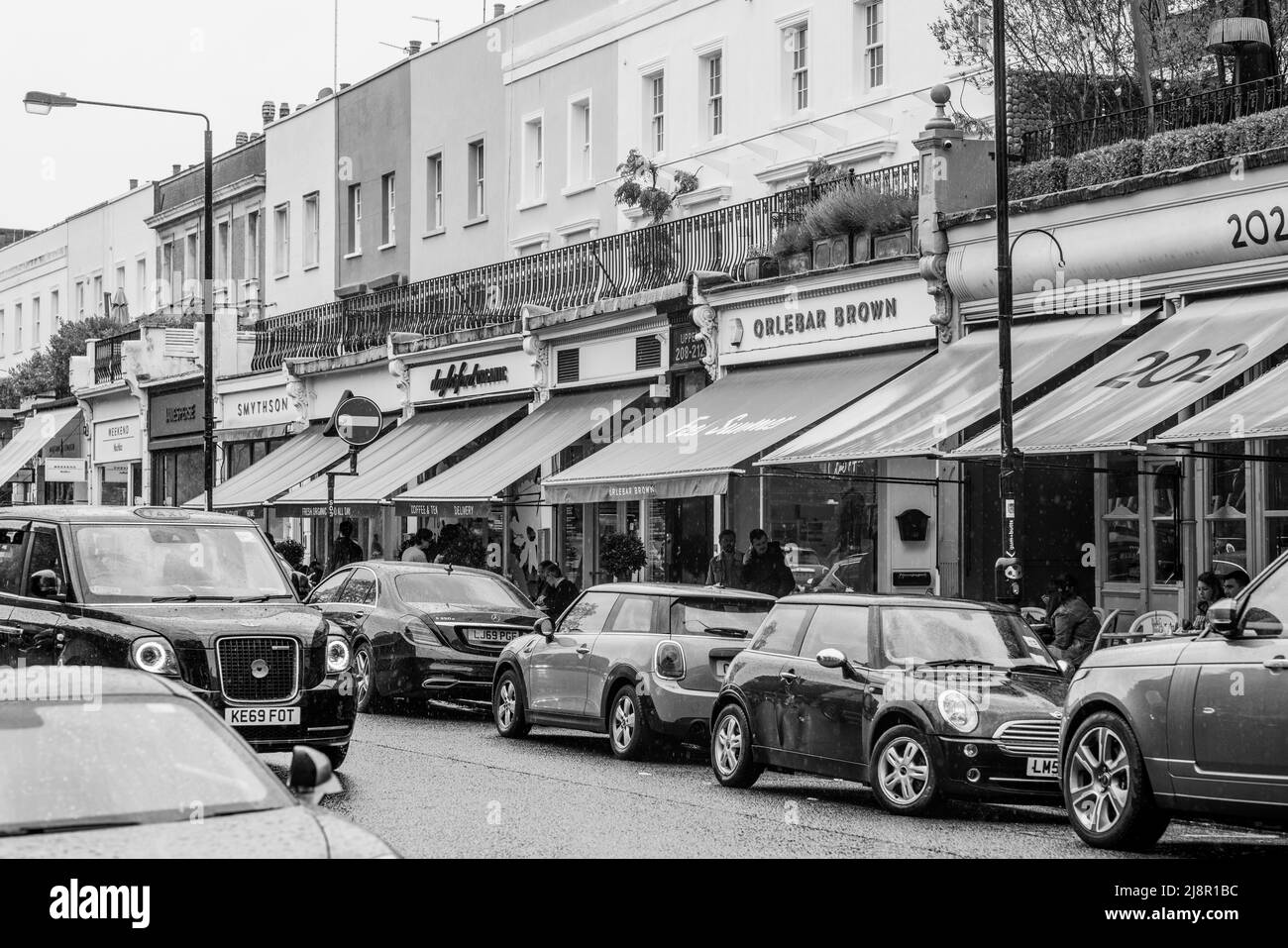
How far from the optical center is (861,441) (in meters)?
19.8

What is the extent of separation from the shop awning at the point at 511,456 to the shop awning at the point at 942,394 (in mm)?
7018

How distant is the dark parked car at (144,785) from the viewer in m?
6.01

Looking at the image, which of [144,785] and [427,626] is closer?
[144,785]

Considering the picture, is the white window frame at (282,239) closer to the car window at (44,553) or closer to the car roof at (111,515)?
the car roof at (111,515)

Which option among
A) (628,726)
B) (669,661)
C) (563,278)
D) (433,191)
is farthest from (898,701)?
(433,191)

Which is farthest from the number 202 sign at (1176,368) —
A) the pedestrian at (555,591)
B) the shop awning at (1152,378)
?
the pedestrian at (555,591)

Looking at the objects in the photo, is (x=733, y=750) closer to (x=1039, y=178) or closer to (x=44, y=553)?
(x=44, y=553)

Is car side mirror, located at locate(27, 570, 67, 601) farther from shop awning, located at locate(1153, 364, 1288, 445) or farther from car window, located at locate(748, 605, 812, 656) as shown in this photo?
shop awning, located at locate(1153, 364, 1288, 445)

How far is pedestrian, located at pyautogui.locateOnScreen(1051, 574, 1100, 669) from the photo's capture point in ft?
55.9

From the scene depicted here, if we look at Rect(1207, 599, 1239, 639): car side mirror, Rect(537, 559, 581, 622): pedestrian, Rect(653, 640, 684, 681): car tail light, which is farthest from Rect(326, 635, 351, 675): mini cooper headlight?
Rect(537, 559, 581, 622): pedestrian

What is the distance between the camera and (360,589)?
20.8 metres

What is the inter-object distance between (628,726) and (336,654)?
340 cm

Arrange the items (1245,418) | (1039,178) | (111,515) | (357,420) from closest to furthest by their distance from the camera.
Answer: (111,515), (1245,418), (1039,178), (357,420)

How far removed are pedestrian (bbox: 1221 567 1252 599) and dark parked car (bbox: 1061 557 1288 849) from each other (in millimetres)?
5883
